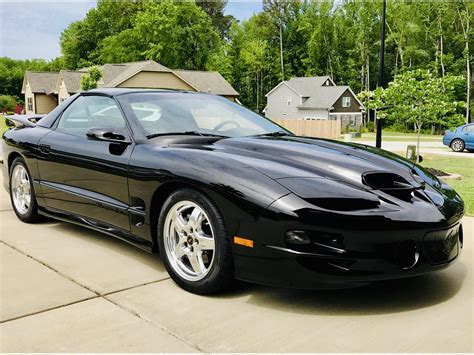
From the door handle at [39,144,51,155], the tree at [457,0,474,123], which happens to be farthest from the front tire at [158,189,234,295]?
the tree at [457,0,474,123]

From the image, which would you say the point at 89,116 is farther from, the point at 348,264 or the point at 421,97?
the point at 421,97

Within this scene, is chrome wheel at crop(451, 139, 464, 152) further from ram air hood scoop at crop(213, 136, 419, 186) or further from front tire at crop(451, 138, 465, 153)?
ram air hood scoop at crop(213, 136, 419, 186)

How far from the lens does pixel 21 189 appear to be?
17.3 feet

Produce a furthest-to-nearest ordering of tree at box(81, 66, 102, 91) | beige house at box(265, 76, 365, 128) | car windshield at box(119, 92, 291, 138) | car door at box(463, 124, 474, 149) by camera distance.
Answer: beige house at box(265, 76, 365, 128) < tree at box(81, 66, 102, 91) < car door at box(463, 124, 474, 149) < car windshield at box(119, 92, 291, 138)

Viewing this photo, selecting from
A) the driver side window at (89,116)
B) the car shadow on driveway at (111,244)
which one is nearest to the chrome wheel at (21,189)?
the car shadow on driveway at (111,244)

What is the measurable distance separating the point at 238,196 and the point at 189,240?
53cm

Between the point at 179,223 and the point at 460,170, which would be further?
the point at 460,170

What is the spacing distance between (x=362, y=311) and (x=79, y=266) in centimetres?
207

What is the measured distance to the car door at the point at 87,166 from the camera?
3.83 meters

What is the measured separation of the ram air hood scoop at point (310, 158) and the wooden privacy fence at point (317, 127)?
30.5m

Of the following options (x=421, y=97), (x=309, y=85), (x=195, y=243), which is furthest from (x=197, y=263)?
(x=309, y=85)

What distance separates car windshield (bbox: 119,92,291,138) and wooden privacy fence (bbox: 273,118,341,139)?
29.9 m

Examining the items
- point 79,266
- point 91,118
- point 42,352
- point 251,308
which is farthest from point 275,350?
point 91,118

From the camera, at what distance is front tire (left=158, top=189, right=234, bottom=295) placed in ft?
10.0
